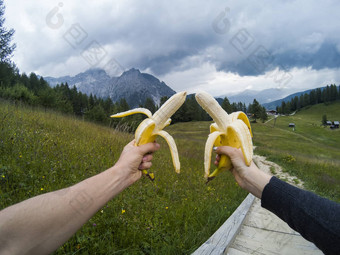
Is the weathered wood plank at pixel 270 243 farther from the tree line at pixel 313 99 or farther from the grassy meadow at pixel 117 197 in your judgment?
the tree line at pixel 313 99

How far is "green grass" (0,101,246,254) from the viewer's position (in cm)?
204

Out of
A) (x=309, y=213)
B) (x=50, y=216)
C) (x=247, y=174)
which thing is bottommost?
(x=309, y=213)

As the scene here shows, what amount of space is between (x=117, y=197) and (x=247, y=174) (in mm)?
1868

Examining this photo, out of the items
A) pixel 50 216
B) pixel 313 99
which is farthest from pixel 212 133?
pixel 313 99

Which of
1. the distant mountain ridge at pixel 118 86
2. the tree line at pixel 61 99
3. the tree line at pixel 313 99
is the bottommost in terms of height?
the tree line at pixel 313 99

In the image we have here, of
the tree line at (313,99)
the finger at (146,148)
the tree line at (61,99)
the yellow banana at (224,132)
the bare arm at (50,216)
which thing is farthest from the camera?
the tree line at (313,99)

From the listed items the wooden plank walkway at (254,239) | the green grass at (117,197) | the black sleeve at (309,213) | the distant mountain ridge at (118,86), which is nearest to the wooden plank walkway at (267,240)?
the wooden plank walkway at (254,239)

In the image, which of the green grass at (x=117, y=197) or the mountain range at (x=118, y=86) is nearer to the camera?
the green grass at (x=117, y=197)

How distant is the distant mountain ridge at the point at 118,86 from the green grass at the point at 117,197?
73.0 metres

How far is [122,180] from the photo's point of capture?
4.74ft

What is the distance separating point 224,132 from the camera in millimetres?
1647

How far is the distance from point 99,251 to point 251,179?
1621 mm

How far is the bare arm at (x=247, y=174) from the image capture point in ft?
4.83

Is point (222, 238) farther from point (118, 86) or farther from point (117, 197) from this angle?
point (118, 86)
